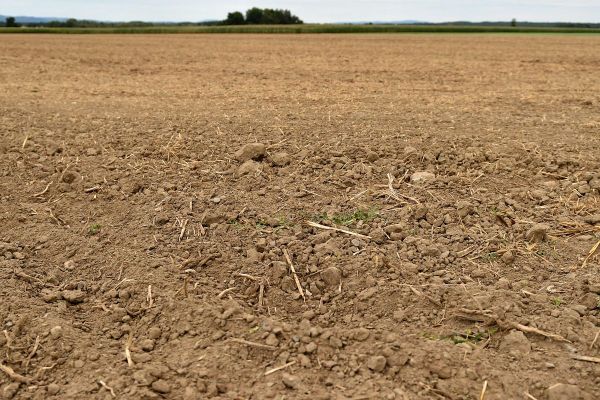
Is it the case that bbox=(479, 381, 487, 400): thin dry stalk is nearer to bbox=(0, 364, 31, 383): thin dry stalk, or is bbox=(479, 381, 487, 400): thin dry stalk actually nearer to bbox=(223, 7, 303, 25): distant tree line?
Result: bbox=(0, 364, 31, 383): thin dry stalk

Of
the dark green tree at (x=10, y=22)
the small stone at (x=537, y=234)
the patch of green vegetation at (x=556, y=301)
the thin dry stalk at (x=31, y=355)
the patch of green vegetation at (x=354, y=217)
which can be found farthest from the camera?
the dark green tree at (x=10, y=22)

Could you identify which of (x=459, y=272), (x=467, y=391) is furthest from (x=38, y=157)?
(x=467, y=391)

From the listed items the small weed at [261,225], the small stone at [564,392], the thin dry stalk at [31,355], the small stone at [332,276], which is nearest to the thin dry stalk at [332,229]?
the small weed at [261,225]

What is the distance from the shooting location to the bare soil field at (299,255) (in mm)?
2791

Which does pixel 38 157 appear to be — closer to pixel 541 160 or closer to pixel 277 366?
pixel 277 366

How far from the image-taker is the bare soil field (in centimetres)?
279

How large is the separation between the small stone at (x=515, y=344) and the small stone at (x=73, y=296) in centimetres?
246

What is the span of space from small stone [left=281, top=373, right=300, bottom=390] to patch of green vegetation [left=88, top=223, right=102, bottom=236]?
A: 2.06 metres

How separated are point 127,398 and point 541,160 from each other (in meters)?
4.00

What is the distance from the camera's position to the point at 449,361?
2768mm

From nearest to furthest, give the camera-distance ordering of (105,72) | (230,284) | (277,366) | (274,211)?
(277,366), (230,284), (274,211), (105,72)

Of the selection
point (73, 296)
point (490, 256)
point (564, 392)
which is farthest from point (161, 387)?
point (490, 256)

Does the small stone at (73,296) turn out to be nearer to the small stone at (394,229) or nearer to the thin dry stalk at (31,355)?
the thin dry stalk at (31,355)

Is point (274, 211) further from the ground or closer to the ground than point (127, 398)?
further from the ground
